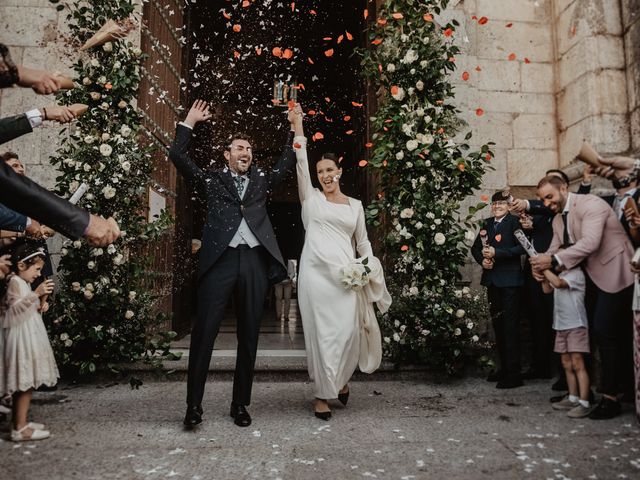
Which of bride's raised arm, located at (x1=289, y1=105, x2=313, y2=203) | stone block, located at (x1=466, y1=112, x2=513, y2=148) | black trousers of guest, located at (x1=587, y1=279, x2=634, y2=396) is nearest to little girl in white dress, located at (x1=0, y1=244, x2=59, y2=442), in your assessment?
bride's raised arm, located at (x1=289, y1=105, x2=313, y2=203)

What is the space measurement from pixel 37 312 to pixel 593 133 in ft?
18.3

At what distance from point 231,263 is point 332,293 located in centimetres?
84

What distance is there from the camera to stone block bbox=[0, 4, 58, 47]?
5449 mm

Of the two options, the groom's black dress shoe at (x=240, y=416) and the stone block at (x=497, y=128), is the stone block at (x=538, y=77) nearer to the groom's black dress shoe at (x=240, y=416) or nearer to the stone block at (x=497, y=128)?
the stone block at (x=497, y=128)

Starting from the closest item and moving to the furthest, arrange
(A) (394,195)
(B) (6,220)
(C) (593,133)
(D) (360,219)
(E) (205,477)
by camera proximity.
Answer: (E) (205,477) → (B) (6,220) → (D) (360,219) → (A) (394,195) → (C) (593,133)

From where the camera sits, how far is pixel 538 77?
20.4 feet

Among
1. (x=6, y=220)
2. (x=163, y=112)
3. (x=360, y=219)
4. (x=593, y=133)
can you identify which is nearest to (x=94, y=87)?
(x=163, y=112)

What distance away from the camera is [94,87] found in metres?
4.72

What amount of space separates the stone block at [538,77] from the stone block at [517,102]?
0.07 m

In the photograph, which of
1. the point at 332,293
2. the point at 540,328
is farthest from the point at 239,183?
the point at 540,328

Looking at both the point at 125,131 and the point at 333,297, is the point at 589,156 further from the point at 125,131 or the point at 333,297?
the point at 125,131

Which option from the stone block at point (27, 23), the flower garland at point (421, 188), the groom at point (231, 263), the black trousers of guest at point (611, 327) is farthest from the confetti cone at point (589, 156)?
the stone block at point (27, 23)

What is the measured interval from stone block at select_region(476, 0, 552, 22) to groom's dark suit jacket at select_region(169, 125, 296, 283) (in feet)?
13.2

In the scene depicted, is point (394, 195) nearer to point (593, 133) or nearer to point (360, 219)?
point (360, 219)
